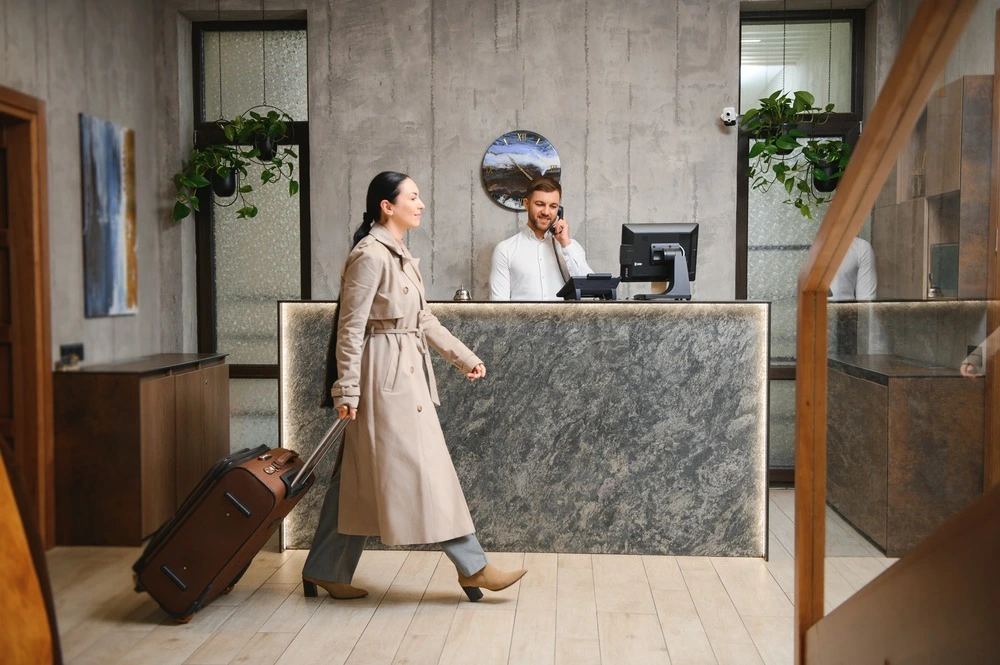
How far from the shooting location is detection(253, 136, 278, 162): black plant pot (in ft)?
18.0

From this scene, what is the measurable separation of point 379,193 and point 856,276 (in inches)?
76.5

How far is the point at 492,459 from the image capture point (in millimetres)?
3877

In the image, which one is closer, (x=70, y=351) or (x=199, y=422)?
(x=70, y=351)

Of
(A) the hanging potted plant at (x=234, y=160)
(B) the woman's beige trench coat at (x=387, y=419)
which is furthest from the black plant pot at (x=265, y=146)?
(B) the woman's beige trench coat at (x=387, y=419)

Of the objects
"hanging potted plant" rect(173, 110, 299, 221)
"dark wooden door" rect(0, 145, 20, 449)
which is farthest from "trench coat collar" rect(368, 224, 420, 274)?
"hanging potted plant" rect(173, 110, 299, 221)

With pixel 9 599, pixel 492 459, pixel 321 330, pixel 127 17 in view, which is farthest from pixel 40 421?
pixel 9 599

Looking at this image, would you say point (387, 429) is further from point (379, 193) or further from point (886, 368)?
point (886, 368)

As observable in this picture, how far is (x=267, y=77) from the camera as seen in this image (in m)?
5.73

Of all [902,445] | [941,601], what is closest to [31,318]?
[902,445]

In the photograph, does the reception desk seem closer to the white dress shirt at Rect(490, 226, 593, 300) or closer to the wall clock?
the white dress shirt at Rect(490, 226, 593, 300)

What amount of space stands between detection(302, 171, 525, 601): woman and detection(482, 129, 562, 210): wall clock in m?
2.23

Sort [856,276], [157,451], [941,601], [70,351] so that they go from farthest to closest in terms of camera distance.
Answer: [70,351]
[157,451]
[856,276]
[941,601]

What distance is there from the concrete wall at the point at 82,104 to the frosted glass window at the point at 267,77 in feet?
1.48

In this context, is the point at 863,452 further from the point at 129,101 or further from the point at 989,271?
the point at 129,101
